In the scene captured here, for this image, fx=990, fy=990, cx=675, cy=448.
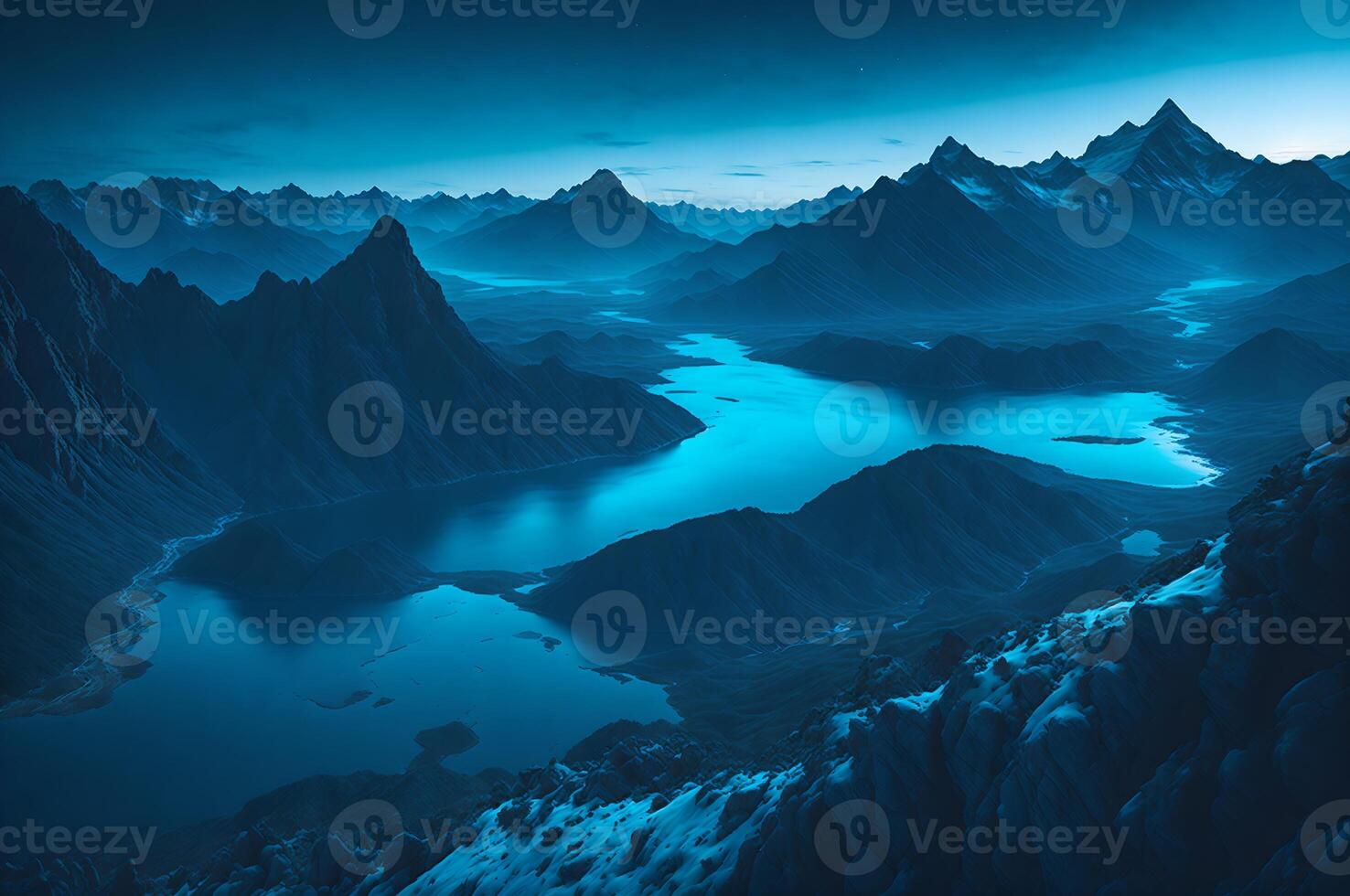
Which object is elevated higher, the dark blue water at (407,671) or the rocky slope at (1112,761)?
the rocky slope at (1112,761)

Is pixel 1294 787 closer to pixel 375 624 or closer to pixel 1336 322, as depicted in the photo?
pixel 375 624

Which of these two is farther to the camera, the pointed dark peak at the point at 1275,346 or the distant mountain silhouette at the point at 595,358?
the distant mountain silhouette at the point at 595,358

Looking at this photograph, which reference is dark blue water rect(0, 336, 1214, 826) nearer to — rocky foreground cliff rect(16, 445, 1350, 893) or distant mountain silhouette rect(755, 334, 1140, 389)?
rocky foreground cliff rect(16, 445, 1350, 893)

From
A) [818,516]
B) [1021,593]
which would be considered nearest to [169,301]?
[818,516]

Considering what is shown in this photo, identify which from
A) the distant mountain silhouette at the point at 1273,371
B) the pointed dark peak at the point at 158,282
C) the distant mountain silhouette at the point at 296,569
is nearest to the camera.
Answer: the distant mountain silhouette at the point at 296,569

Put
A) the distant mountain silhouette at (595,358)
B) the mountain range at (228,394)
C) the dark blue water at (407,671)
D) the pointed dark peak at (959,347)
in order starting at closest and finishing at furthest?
the dark blue water at (407,671)
the mountain range at (228,394)
the distant mountain silhouette at (595,358)
the pointed dark peak at (959,347)

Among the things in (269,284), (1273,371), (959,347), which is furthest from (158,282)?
(1273,371)

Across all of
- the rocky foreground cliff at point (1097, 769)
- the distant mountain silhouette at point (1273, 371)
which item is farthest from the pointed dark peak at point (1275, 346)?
the rocky foreground cliff at point (1097, 769)

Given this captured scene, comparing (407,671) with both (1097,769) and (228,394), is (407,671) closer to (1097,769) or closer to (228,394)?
(1097,769)

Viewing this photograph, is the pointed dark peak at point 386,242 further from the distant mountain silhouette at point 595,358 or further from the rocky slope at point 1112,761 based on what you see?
the rocky slope at point 1112,761
